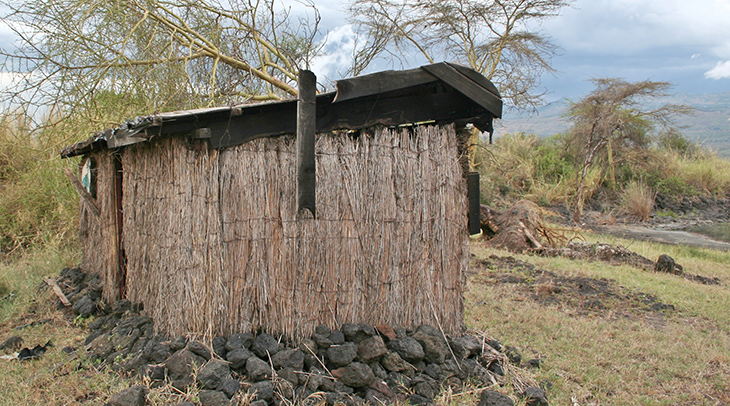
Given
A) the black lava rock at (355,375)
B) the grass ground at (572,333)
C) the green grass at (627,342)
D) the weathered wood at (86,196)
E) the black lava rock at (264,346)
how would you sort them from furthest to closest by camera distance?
the weathered wood at (86,196), the green grass at (627,342), the grass ground at (572,333), the black lava rock at (264,346), the black lava rock at (355,375)

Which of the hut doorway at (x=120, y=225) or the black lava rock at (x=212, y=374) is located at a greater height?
the hut doorway at (x=120, y=225)

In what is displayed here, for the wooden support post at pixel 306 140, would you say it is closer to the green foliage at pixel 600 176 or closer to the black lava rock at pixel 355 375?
the black lava rock at pixel 355 375

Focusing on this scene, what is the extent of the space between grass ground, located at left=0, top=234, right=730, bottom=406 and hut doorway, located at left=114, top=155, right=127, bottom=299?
1.81 ft

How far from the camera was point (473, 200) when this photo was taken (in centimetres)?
480

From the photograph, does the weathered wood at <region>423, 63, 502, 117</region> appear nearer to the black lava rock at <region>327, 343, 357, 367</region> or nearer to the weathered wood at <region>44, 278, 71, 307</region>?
the black lava rock at <region>327, 343, 357, 367</region>

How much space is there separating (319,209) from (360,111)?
0.97 meters

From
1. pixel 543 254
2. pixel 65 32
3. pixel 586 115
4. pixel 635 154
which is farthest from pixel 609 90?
pixel 65 32

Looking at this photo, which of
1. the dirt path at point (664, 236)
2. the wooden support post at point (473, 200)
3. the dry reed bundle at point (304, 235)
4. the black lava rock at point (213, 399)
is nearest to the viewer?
the black lava rock at point (213, 399)

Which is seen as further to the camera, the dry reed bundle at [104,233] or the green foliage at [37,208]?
the green foliage at [37,208]

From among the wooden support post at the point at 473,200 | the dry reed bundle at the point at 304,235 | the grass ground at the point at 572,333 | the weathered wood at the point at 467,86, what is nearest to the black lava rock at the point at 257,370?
the dry reed bundle at the point at 304,235

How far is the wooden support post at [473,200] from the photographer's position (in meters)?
4.79

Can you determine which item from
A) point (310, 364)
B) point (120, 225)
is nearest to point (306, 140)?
point (310, 364)

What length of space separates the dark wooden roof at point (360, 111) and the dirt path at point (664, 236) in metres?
13.5

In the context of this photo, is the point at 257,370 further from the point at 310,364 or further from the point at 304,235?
the point at 304,235
